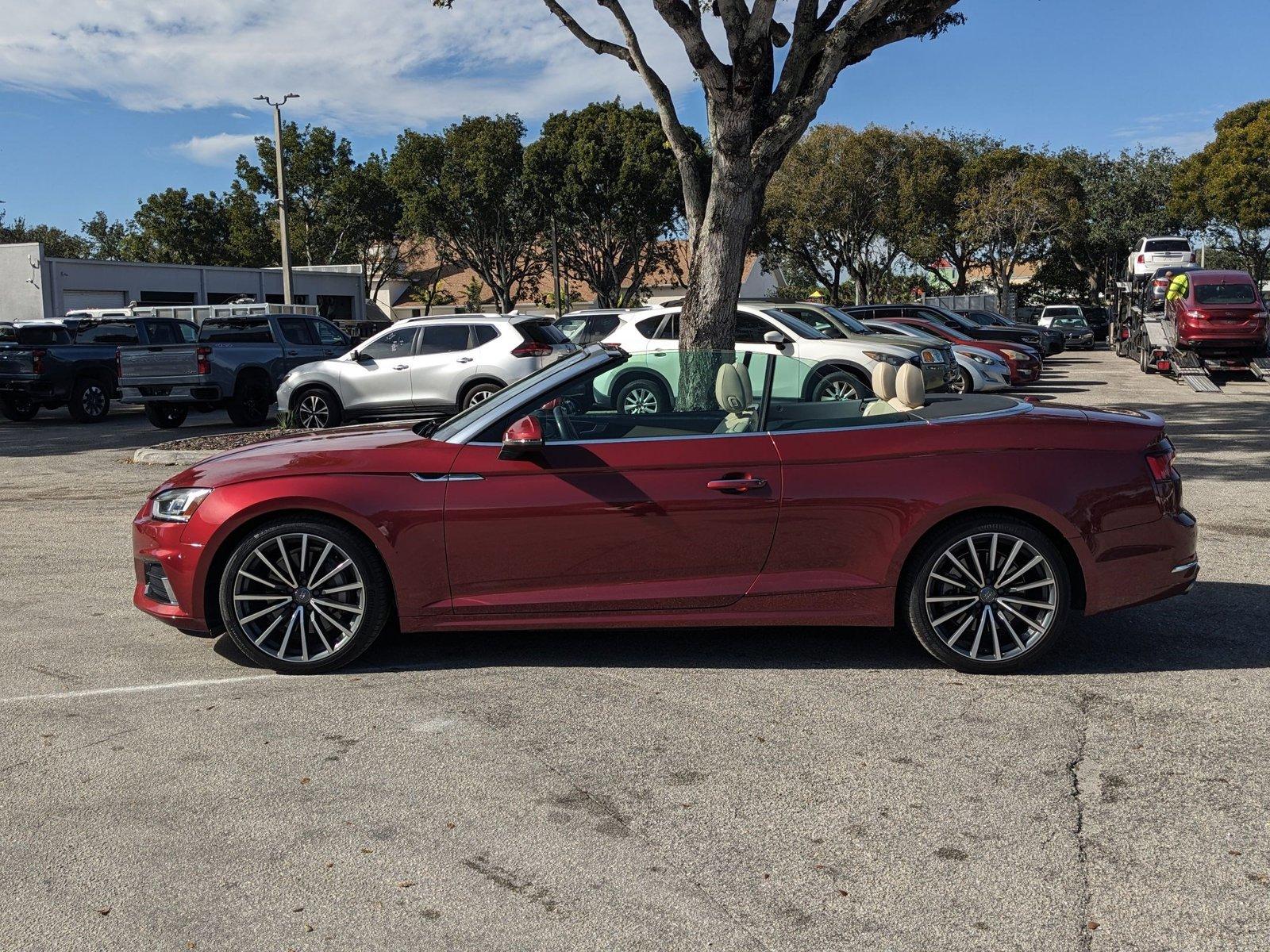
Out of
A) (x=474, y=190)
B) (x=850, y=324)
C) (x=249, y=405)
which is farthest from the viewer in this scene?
(x=474, y=190)

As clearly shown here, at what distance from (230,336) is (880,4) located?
475 inches

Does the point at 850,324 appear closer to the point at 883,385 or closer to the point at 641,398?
the point at 883,385

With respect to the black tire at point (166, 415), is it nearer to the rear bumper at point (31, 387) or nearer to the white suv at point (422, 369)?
the rear bumper at point (31, 387)

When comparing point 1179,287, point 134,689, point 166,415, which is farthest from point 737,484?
A: point 1179,287

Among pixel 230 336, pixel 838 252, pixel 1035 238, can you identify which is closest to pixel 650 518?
pixel 230 336

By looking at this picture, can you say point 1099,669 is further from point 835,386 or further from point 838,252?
point 838,252

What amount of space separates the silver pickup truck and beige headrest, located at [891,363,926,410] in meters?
15.5

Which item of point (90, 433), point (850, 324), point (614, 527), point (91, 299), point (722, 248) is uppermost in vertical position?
point (91, 299)

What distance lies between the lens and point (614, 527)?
5.41 metres

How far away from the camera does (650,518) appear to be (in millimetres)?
5398

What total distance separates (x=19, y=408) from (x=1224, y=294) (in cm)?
2477

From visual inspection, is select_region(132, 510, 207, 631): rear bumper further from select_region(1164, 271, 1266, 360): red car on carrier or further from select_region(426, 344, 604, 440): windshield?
select_region(1164, 271, 1266, 360): red car on carrier

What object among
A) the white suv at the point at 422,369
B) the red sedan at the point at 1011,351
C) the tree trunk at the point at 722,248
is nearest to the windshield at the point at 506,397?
the tree trunk at the point at 722,248

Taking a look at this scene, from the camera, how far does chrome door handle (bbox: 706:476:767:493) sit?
17.7ft
